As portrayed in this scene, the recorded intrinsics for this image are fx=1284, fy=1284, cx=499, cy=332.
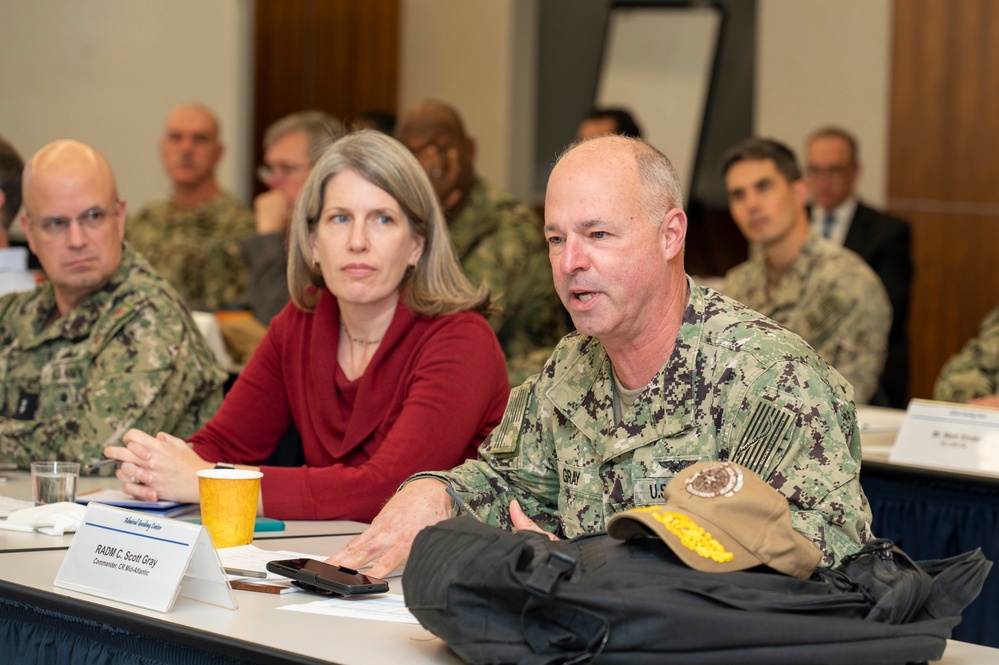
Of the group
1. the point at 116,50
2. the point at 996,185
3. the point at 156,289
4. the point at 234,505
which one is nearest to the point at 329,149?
the point at 156,289

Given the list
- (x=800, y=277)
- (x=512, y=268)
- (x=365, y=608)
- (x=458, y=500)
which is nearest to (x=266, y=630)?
(x=365, y=608)

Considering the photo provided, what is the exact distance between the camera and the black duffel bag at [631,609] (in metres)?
1.34

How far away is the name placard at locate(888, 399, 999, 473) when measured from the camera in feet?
9.32

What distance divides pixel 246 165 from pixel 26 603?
5.10 metres

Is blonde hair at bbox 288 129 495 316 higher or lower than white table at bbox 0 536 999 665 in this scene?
higher

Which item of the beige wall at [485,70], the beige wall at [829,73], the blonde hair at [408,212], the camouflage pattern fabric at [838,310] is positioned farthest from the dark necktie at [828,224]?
the blonde hair at [408,212]

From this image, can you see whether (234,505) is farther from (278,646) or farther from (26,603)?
(278,646)

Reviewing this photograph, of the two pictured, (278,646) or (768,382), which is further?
(768,382)

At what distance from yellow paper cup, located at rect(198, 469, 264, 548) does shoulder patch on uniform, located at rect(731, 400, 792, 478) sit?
2.41ft

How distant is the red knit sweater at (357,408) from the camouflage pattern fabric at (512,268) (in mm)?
1738

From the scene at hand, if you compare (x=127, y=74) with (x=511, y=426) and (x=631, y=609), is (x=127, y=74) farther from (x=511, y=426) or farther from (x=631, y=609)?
(x=631, y=609)

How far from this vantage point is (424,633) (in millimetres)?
1532

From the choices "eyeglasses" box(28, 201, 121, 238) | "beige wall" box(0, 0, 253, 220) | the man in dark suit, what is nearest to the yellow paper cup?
"eyeglasses" box(28, 201, 121, 238)

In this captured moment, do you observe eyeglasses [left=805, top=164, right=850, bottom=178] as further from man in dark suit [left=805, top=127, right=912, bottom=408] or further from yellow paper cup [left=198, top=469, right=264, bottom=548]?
yellow paper cup [left=198, top=469, right=264, bottom=548]
